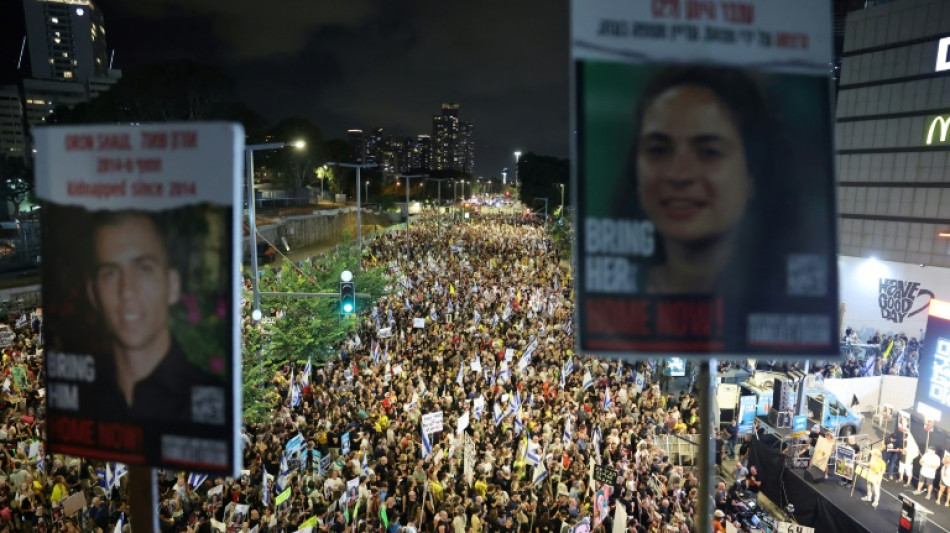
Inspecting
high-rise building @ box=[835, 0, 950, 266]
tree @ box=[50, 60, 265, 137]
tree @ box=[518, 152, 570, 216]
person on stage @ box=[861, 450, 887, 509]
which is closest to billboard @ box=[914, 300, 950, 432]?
person on stage @ box=[861, 450, 887, 509]

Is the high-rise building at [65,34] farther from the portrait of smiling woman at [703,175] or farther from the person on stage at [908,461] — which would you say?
the portrait of smiling woman at [703,175]

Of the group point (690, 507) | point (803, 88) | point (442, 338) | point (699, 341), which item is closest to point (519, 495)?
point (690, 507)

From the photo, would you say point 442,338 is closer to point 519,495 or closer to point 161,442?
point 519,495

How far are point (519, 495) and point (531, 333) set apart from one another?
12.2 m

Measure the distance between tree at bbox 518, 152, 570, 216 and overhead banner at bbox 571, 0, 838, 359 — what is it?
104689 mm

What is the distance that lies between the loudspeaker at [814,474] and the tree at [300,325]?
14038 mm

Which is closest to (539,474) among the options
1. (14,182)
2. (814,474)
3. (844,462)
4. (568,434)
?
(568,434)

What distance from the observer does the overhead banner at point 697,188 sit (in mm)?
3307

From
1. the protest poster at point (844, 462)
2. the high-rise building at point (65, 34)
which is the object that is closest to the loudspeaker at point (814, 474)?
the protest poster at point (844, 462)

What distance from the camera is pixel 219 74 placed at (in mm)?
49375

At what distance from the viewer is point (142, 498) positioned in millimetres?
3713

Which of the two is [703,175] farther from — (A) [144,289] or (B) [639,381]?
(B) [639,381]

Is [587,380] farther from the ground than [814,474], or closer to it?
farther from the ground

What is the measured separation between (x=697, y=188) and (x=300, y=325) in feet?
63.7
